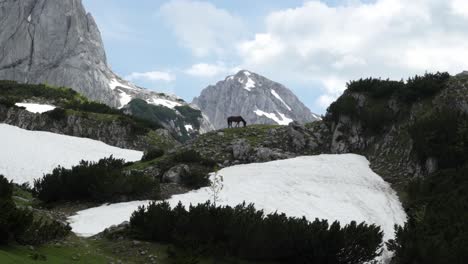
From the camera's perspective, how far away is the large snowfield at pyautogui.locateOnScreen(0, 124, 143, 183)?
27.8 m

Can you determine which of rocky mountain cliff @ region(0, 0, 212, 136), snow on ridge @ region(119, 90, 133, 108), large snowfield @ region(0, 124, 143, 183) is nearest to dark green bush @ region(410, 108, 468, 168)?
large snowfield @ region(0, 124, 143, 183)

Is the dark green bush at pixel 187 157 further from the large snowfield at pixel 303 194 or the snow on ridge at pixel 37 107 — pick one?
the snow on ridge at pixel 37 107

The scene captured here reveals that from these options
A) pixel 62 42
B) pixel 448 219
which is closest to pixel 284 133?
pixel 448 219

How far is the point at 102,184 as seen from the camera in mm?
19688

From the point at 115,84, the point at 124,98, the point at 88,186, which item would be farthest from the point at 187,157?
the point at 115,84

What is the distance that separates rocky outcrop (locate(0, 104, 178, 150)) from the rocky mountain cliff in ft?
284

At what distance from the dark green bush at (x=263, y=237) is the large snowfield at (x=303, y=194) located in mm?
4054

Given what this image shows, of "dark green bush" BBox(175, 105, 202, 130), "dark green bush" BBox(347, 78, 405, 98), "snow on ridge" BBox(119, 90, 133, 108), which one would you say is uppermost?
"snow on ridge" BBox(119, 90, 133, 108)

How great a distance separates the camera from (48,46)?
144m

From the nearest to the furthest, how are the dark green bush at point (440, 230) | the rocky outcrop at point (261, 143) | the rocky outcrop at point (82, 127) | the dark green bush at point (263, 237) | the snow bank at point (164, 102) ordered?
the dark green bush at point (440, 230) → the dark green bush at point (263, 237) → the rocky outcrop at point (261, 143) → the rocky outcrop at point (82, 127) → the snow bank at point (164, 102)

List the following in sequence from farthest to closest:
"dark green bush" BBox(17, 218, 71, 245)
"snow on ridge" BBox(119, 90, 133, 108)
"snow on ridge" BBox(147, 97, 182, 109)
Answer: "snow on ridge" BBox(147, 97, 182, 109)
"snow on ridge" BBox(119, 90, 133, 108)
"dark green bush" BBox(17, 218, 71, 245)

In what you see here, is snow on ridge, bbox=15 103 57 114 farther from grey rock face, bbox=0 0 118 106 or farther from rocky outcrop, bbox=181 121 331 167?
grey rock face, bbox=0 0 118 106

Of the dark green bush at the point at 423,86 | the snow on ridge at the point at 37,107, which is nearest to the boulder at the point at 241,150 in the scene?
the dark green bush at the point at 423,86

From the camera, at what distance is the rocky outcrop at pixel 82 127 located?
53031 mm
